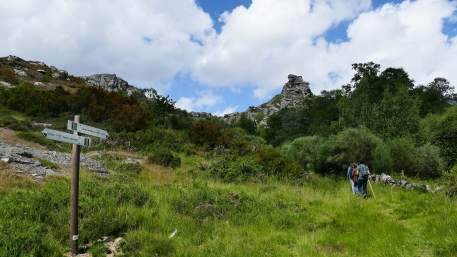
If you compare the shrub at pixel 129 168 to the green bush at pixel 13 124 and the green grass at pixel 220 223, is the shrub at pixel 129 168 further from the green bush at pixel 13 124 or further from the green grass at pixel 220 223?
the green bush at pixel 13 124

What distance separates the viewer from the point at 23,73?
46.6 metres

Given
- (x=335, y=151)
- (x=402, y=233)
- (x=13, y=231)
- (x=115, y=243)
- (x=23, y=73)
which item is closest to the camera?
(x=13, y=231)

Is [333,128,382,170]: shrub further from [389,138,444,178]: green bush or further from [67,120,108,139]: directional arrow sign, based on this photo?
[67,120,108,139]: directional arrow sign

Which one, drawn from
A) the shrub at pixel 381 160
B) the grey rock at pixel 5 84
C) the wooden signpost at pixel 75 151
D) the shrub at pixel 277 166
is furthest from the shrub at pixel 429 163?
the grey rock at pixel 5 84

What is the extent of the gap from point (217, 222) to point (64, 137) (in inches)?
159

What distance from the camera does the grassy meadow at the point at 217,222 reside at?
7.32 metres

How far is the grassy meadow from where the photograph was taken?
7316mm

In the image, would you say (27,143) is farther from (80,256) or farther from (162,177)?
(80,256)

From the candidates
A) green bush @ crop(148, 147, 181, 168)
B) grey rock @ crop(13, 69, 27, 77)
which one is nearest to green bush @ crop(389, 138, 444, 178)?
green bush @ crop(148, 147, 181, 168)

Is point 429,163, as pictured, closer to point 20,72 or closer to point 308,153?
point 308,153

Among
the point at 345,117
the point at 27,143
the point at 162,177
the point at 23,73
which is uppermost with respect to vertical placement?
the point at 23,73

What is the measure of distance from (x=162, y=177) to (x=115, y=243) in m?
9.54

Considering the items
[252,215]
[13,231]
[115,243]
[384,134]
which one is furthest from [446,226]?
[384,134]

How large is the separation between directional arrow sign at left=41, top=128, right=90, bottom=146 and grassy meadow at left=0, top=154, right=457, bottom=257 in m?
1.75
